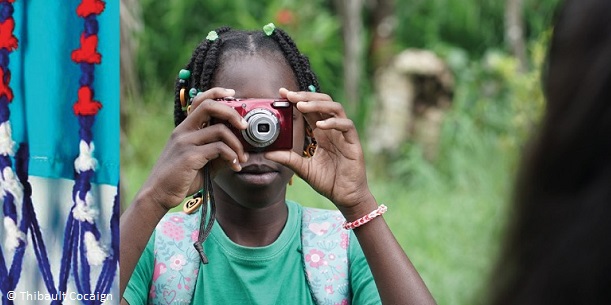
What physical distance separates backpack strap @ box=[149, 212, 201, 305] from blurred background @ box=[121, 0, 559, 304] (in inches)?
111

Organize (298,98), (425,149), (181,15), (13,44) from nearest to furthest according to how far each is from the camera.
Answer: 1. (13,44)
2. (298,98)
3. (425,149)
4. (181,15)

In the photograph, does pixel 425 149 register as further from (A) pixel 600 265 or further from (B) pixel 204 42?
(A) pixel 600 265

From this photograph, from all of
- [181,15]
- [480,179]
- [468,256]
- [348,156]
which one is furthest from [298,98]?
[181,15]

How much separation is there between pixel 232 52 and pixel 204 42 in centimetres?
12

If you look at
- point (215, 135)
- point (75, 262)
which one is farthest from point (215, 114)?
point (75, 262)

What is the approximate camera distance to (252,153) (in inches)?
98.4

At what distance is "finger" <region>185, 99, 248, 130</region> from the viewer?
240 centimetres

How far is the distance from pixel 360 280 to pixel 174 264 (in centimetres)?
43

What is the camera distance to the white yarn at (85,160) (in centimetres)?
198

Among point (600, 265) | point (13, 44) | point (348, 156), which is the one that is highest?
point (13, 44)

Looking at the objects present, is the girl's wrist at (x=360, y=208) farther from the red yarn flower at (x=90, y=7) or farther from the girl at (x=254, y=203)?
the red yarn flower at (x=90, y=7)

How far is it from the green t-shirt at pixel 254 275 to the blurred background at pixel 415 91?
2768mm

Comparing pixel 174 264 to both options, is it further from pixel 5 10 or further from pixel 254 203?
pixel 5 10

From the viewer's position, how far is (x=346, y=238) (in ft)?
8.64
